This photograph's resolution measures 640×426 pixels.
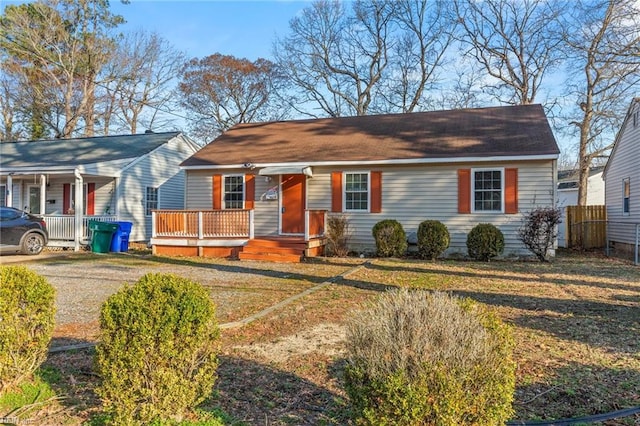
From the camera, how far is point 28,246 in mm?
13961

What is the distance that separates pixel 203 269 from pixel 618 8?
1485 cm

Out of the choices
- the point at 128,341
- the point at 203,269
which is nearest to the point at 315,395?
the point at 128,341

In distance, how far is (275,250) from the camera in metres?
12.9

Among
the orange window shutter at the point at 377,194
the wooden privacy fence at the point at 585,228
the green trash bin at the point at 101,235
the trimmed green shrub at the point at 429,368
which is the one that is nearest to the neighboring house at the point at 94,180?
the green trash bin at the point at 101,235

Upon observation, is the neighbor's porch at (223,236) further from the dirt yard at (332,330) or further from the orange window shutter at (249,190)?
the dirt yard at (332,330)

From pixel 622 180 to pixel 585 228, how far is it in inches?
82.5

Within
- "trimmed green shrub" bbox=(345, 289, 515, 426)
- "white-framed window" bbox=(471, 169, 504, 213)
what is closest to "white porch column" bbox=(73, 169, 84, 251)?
"white-framed window" bbox=(471, 169, 504, 213)

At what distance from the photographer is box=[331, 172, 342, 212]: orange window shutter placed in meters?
14.3

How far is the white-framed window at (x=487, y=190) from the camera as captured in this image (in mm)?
12891

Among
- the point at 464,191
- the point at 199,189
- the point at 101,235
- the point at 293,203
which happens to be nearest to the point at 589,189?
the point at 464,191

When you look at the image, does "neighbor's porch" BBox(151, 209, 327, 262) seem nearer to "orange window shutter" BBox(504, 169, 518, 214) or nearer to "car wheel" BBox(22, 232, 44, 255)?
"car wheel" BBox(22, 232, 44, 255)

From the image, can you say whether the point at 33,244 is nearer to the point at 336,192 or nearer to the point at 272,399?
the point at 336,192

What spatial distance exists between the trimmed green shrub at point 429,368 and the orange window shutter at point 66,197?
62.5 ft

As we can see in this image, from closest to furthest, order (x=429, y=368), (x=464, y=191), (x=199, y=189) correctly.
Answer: (x=429, y=368)
(x=464, y=191)
(x=199, y=189)
